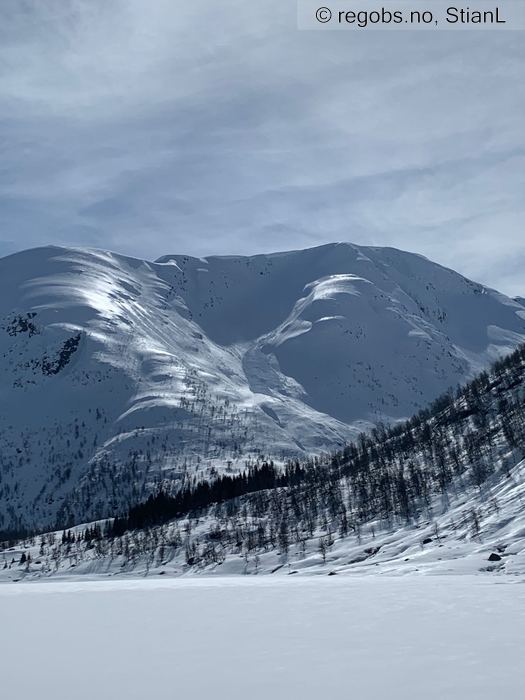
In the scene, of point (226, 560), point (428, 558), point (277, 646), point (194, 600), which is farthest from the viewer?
point (226, 560)

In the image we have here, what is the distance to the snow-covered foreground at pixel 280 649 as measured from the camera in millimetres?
20859

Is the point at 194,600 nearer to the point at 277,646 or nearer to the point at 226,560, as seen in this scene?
the point at 277,646

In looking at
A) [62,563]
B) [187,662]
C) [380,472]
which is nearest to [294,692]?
[187,662]

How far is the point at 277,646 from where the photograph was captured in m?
27.1

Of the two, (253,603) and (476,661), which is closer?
(476,661)

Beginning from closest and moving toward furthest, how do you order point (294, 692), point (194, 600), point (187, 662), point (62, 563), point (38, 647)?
point (294, 692), point (187, 662), point (38, 647), point (194, 600), point (62, 563)

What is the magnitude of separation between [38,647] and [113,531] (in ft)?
571

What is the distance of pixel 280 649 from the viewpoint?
86.7ft

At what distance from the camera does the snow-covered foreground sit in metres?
20.9

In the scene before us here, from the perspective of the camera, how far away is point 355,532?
138750mm

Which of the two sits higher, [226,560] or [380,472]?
[380,472]

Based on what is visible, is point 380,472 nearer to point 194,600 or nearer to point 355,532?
point 355,532

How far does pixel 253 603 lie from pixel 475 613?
16550 mm

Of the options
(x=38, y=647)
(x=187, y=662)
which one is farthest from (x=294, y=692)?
(x=38, y=647)
